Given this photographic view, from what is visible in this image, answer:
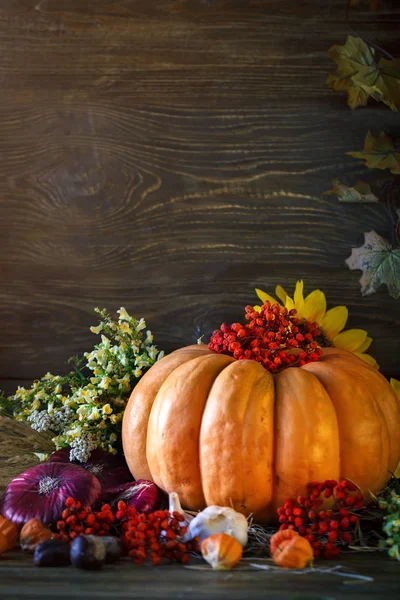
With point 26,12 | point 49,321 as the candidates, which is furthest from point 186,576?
point 26,12

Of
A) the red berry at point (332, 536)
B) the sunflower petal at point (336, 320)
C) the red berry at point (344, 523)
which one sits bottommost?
the red berry at point (332, 536)

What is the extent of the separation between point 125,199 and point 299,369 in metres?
0.70

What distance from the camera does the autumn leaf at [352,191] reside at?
5.03 feet

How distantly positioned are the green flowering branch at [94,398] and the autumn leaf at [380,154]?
0.60 m

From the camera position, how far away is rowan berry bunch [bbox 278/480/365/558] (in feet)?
3.16

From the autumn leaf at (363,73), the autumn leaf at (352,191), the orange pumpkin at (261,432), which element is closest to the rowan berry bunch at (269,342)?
the orange pumpkin at (261,432)

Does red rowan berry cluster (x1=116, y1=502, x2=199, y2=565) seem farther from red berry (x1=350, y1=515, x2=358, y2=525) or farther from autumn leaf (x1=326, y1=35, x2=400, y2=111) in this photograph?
autumn leaf (x1=326, y1=35, x2=400, y2=111)

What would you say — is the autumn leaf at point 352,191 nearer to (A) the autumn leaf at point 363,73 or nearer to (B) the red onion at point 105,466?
(A) the autumn leaf at point 363,73

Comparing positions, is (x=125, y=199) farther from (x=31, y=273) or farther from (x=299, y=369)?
(x=299, y=369)

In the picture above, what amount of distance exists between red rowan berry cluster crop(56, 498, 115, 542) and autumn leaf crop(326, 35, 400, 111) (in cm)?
98

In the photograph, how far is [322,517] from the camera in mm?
984

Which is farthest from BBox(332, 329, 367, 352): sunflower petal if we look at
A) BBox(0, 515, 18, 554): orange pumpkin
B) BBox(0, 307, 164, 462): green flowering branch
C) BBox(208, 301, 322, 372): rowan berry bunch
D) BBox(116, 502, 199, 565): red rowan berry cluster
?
BBox(0, 515, 18, 554): orange pumpkin

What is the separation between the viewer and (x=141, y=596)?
82 cm

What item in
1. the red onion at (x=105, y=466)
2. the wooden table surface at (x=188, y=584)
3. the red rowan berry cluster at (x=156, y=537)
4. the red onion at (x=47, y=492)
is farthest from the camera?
the red onion at (x=105, y=466)
